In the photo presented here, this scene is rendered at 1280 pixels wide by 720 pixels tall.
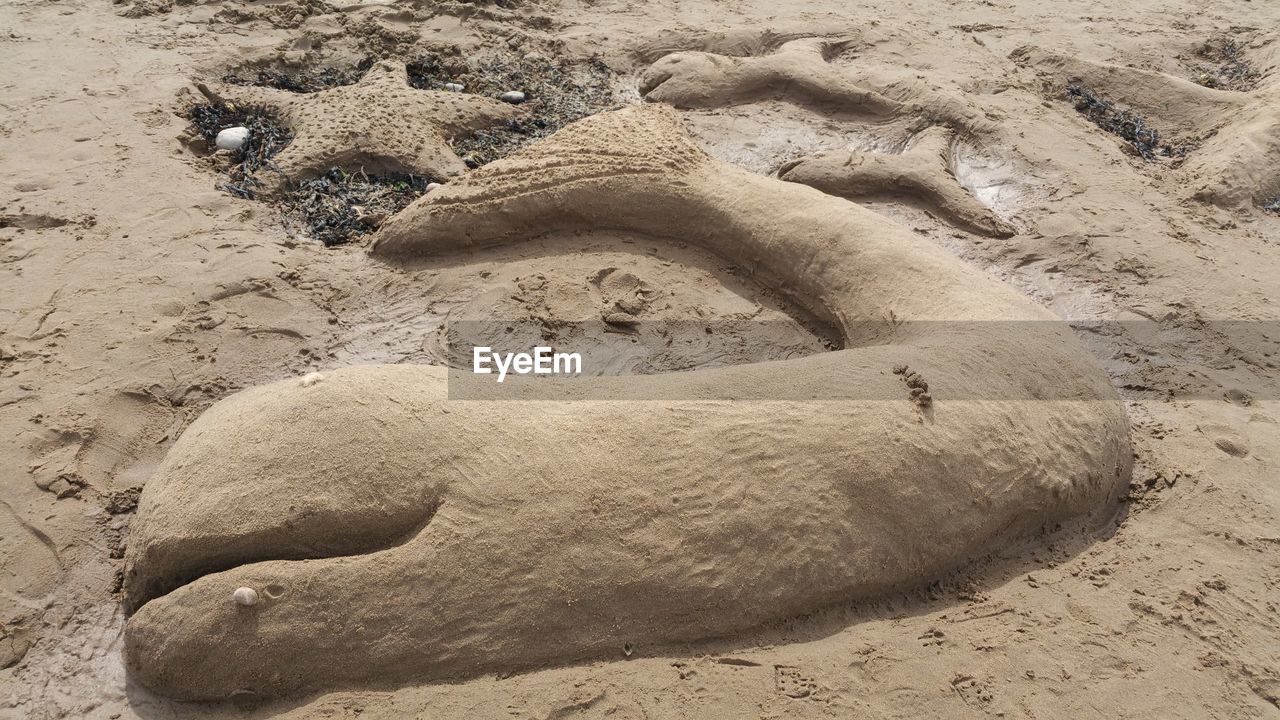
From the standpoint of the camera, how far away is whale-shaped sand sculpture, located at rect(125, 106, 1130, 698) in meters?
2.40

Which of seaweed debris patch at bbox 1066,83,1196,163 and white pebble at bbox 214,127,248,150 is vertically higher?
seaweed debris patch at bbox 1066,83,1196,163

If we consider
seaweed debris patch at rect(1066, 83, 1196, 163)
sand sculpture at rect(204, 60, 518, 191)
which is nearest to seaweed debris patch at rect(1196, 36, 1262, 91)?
seaweed debris patch at rect(1066, 83, 1196, 163)

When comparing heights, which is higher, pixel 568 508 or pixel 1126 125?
pixel 1126 125

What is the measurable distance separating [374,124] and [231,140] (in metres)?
0.85

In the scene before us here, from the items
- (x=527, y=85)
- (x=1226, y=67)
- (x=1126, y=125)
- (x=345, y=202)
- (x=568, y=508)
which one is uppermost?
(x=1226, y=67)

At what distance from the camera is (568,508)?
251 centimetres

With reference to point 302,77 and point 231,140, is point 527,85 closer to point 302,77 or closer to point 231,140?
point 302,77

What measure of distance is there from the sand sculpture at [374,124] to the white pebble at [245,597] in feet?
10.3

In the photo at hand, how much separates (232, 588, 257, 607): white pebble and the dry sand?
3.0 inches

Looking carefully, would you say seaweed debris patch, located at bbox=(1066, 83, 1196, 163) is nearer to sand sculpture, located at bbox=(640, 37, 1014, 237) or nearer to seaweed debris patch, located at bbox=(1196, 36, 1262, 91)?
sand sculpture, located at bbox=(640, 37, 1014, 237)

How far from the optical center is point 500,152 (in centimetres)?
543

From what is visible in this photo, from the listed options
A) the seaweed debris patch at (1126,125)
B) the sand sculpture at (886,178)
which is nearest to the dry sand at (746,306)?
the sand sculpture at (886,178)

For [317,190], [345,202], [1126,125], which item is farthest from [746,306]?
[1126,125]

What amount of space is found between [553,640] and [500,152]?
3.70m
